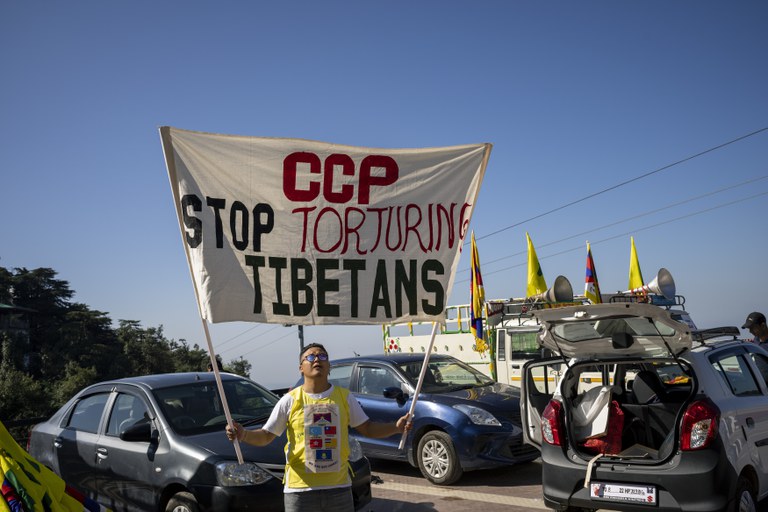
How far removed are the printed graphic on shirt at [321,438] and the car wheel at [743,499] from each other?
3.16 metres

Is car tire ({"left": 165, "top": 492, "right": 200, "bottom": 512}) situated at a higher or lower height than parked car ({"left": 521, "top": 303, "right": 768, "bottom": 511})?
lower

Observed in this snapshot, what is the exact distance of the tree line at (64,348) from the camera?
3522 cm

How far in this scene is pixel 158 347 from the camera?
43.3 m

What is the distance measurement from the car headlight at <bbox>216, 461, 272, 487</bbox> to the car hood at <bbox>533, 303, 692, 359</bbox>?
2.84 metres

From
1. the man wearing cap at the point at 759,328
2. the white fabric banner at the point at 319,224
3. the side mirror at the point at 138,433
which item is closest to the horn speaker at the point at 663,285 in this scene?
the man wearing cap at the point at 759,328

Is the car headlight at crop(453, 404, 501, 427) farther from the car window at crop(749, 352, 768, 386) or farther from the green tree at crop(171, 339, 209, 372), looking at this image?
the green tree at crop(171, 339, 209, 372)

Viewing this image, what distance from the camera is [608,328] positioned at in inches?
248

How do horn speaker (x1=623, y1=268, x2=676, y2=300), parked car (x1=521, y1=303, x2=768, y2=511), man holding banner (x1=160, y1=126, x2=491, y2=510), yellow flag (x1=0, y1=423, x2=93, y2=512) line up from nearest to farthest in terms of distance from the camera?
yellow flag (x1=0, y1=423, x2=93, y2=512)
man holding banner (x1=160, y1=126, x2=491, y2=510)
parked car (x1=521, y1=303, x2=768, y2=511)
horn speaker (x1=623, y1=268, x2=676, y2=300)

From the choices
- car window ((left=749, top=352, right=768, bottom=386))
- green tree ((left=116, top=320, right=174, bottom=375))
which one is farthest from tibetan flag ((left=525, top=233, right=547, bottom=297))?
green tree ((left=116, top=320, right=174, bottom=375))

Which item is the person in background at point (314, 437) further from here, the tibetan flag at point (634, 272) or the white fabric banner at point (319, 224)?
the tibetan flag at point (634, 272)

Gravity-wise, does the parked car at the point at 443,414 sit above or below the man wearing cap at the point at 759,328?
below

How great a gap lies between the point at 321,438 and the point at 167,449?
2.68 m

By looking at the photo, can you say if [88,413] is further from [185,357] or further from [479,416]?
[185,357]

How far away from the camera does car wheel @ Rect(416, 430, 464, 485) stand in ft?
28.4
